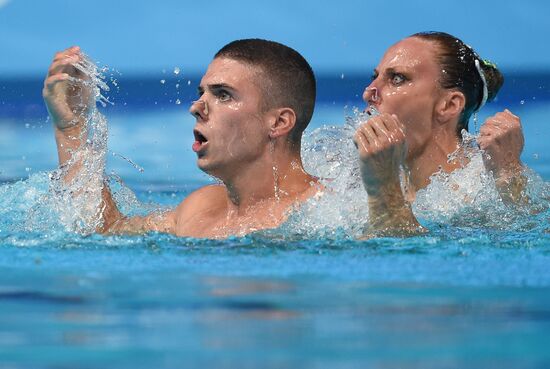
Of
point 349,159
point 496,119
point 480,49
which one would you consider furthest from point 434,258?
point 480,49

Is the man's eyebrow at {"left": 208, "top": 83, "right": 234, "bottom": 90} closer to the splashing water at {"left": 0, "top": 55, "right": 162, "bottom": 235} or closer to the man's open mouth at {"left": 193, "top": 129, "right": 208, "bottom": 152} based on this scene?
the man's open mouth at {"left": 193, "top": 129, "right": 208, "bottom": 152}

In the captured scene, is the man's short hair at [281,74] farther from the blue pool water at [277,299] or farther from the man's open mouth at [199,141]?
the blue pool water at [277,299]

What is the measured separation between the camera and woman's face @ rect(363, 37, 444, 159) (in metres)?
4.36

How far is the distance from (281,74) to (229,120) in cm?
23

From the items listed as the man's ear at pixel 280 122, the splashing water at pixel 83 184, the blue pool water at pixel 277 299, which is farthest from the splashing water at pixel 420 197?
the splashing water at pixel 83 184

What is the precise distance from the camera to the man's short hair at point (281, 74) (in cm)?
365

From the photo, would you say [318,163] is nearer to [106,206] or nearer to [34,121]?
[106,206]

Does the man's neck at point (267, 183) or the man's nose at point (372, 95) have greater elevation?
the man's nose at point (372, 95)

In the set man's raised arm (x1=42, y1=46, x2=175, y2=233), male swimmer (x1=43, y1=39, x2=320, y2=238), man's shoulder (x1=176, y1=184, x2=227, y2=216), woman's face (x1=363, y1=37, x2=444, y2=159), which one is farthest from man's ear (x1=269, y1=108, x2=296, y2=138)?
woman's face (x1=363, y1=37, x2=444, y2=159)

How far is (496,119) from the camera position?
4098 mm

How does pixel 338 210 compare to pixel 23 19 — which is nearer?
pixel 338 210

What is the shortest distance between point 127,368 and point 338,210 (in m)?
1.47

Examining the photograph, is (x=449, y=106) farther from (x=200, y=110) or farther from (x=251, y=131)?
(x=200, y=110)

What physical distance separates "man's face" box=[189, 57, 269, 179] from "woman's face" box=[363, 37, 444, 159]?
81 cm
